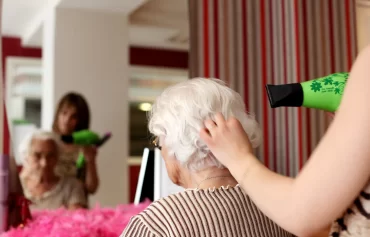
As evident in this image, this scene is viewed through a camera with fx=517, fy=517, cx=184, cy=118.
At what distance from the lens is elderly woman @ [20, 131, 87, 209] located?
7.71ft

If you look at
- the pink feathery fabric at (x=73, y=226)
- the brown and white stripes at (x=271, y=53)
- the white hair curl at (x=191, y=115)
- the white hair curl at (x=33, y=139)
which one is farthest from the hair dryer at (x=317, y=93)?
the white hair curl at (x=33, y=139)

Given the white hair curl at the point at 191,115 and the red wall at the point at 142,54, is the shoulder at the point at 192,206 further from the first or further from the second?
the red wall at the point at 142,54

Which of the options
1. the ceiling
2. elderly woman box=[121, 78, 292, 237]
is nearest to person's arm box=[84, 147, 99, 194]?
the ceiling

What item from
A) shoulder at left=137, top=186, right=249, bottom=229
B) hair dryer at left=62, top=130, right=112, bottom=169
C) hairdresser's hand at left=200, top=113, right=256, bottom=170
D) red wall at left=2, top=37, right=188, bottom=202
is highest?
red wall at left=2, top=37, right=188, bottom=202

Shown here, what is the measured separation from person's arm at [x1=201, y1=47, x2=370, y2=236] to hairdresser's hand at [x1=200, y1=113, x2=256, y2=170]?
0.04m

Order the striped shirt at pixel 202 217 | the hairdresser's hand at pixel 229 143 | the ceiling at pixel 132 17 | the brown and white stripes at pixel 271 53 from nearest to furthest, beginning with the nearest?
1. the hairdresser's hand at pixel 229 143
2. the striped shirt at pixel 202 217
3. the brown and white stripes at pixel 271 53
4. the ceiling at pixel 132 17

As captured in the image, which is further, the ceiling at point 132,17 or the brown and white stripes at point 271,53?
the ceiling at point 132,17

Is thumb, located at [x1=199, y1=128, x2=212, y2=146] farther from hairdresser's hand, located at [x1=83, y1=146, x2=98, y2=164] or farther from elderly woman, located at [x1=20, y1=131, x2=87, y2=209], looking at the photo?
hairdresser's hand, located at [x1=83, y1=146, x2=98, y2=164]

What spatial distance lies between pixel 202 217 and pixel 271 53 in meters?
1.06

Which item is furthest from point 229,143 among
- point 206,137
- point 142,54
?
point 142,54

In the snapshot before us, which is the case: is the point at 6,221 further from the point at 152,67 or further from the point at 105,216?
the point at 152,67

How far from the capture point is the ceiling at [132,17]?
327cm

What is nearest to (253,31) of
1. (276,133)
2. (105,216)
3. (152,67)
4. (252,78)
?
(252,78)

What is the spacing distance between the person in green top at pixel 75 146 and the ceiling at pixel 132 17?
0.61m
